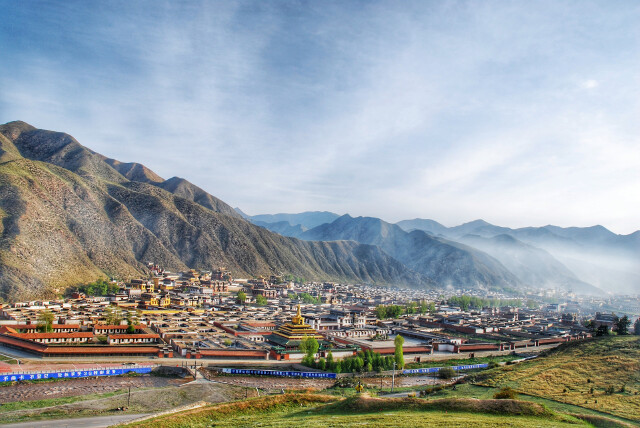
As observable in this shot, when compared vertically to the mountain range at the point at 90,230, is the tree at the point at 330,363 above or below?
below

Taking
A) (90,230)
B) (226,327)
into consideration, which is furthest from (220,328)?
(90,230)

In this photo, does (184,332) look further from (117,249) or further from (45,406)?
(117,249)

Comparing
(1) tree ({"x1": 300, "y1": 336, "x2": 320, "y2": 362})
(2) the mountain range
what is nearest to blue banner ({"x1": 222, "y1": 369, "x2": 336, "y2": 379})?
(1) tree ({"x1": 300, "y1": 336, "x2": 320, "y2": 362})

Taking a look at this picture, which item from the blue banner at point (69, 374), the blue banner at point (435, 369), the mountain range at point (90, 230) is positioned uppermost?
the mountain range at point (90, 230)

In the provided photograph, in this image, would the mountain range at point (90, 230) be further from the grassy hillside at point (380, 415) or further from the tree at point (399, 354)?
the grassy hillside at point (380, 415)

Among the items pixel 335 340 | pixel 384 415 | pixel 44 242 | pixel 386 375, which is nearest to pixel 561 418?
pixel 384 415

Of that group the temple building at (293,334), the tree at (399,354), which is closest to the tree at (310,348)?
the temple building at (293,334)
